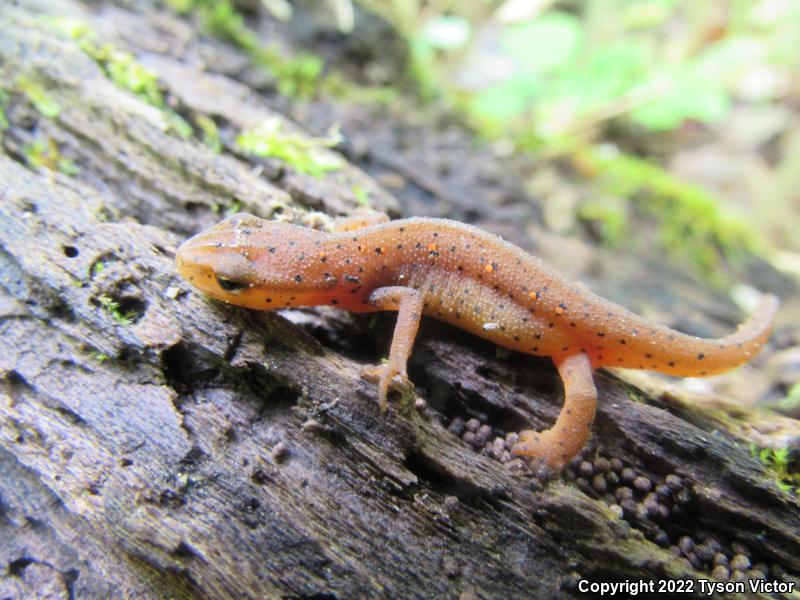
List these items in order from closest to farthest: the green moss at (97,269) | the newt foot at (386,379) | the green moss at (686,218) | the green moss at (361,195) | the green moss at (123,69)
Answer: the newt foot at (386,379), the green moss at (97,269), the green moss at (361,195), the green moss at (123,69), the green moss at (686,218)

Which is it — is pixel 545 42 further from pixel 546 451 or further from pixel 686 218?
pixel 546 451

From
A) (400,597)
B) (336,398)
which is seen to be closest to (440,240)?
(336,398)

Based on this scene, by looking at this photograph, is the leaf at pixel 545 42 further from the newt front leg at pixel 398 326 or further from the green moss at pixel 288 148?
the newt front leg at pixel 398 326

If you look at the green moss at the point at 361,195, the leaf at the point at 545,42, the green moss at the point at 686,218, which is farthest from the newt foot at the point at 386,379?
the leaf at the point at 545,42

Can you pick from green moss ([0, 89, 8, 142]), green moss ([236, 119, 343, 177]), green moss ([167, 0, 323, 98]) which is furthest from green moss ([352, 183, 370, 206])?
green moss ([0, 89, 8, 142])

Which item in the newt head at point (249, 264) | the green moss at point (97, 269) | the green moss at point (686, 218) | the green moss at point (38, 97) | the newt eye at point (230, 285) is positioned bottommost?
the green moss at point (97, 269)

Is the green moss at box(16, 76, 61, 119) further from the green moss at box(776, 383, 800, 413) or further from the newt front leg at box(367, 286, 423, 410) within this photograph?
the green moss at box(776, 383, 800, 413)

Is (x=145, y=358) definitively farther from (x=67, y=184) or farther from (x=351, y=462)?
(x=67, y=184)
